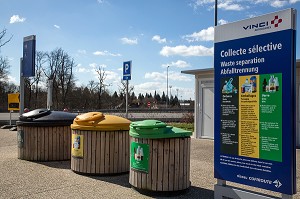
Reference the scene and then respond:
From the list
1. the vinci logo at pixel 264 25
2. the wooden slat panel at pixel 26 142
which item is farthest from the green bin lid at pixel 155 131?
the wooden slat panel at pixel 26 142

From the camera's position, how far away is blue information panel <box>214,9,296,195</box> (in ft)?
13.0

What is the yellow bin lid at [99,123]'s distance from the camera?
6332 mm

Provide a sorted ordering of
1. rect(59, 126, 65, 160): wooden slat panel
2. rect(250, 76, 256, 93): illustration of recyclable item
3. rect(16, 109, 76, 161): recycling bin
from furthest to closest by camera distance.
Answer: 1. rect(59, 126, 65, 160): wooden slat panel
2. rect(16, 109, 76, 161): recycling bin
3. rect(250, 76, 256, 93): illustration of recyclable item

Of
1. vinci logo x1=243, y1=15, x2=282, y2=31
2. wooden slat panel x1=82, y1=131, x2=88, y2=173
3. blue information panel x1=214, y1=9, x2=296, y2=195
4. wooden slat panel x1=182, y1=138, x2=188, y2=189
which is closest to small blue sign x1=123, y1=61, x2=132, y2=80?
wooden slat panel x1=82, y1=131, x2=88, y2=173

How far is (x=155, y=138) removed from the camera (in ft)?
16.6

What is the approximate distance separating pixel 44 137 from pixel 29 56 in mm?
4721

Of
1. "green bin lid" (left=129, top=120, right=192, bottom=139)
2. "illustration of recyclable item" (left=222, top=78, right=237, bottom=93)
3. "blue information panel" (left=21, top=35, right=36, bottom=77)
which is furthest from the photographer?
"blue information panel" (left=21, top=35, right=36, bottom=77)

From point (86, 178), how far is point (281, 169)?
11.8 feet

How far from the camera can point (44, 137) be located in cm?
798

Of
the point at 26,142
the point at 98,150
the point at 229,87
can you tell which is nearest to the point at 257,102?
the point at 229,87

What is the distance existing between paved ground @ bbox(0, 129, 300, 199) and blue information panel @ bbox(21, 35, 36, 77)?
4.35 metres

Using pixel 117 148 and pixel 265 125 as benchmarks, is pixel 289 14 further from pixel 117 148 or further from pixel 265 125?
pixel 117 148

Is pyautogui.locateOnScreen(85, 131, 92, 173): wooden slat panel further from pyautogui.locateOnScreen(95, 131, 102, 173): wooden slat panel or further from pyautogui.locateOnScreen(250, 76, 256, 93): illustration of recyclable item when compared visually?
pyautogui.locateOnScreen(250, 76, 256, 93): illustration of recyclable item

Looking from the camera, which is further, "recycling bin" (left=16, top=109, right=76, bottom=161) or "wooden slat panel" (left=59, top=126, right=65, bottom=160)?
"wooden slat panel" (left=59, top=126, right=65, bottom=160)
